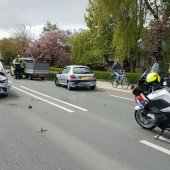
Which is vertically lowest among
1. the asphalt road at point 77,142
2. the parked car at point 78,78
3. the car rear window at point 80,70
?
the asphalt road at point 77,142

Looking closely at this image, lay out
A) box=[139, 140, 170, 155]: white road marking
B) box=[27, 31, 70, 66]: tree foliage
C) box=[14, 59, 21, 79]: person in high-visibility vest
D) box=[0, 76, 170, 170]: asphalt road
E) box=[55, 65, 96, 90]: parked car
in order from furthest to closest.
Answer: box=[27, 31, 70, 66]: tree foliage → box=[14, 59, 21, 79]: person in high-visibility vest → box=[55, 65, 96, 90]: parked car → box=[139, 140, 170, 155]: white road marking → box=[0, 76, 170, 170]: asphalt road

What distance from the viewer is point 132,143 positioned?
20.3ft

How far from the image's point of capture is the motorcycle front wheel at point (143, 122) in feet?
24.5

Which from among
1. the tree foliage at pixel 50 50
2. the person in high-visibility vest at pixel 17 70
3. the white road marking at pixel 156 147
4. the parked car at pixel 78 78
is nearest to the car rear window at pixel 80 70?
the parked car at pixel 78 78

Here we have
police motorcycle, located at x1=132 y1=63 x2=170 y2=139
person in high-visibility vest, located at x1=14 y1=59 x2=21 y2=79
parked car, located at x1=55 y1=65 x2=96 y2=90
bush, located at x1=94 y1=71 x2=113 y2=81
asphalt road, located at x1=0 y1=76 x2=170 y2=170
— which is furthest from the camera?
person in high-visibility vest, located at x1=14 y1=59 x2=21 y2=79

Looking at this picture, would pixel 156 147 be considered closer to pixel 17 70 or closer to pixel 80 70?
pixel 80 70

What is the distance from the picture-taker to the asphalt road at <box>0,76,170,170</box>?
498 cm

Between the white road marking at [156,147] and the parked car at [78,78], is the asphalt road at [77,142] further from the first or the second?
the parked car at [78,78]

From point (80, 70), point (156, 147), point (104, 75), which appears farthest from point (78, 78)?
point (156, 147)

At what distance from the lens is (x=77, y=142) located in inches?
245

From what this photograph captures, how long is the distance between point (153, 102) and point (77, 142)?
205 cm

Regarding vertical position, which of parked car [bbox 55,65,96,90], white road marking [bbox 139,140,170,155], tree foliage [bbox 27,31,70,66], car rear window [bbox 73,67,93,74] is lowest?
white road marking [bbox 139,140,170,155]

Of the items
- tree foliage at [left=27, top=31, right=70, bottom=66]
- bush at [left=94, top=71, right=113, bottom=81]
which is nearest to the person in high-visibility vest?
bush at [left=94, top=71, right=113, bottom=81]

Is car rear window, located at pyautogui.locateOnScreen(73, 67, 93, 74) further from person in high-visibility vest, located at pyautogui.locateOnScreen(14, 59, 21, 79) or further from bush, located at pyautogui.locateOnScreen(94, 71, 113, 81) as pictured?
person in high-visibility vest, located at pyautogui.locateOnScreen(14, 59, 21, 79)
